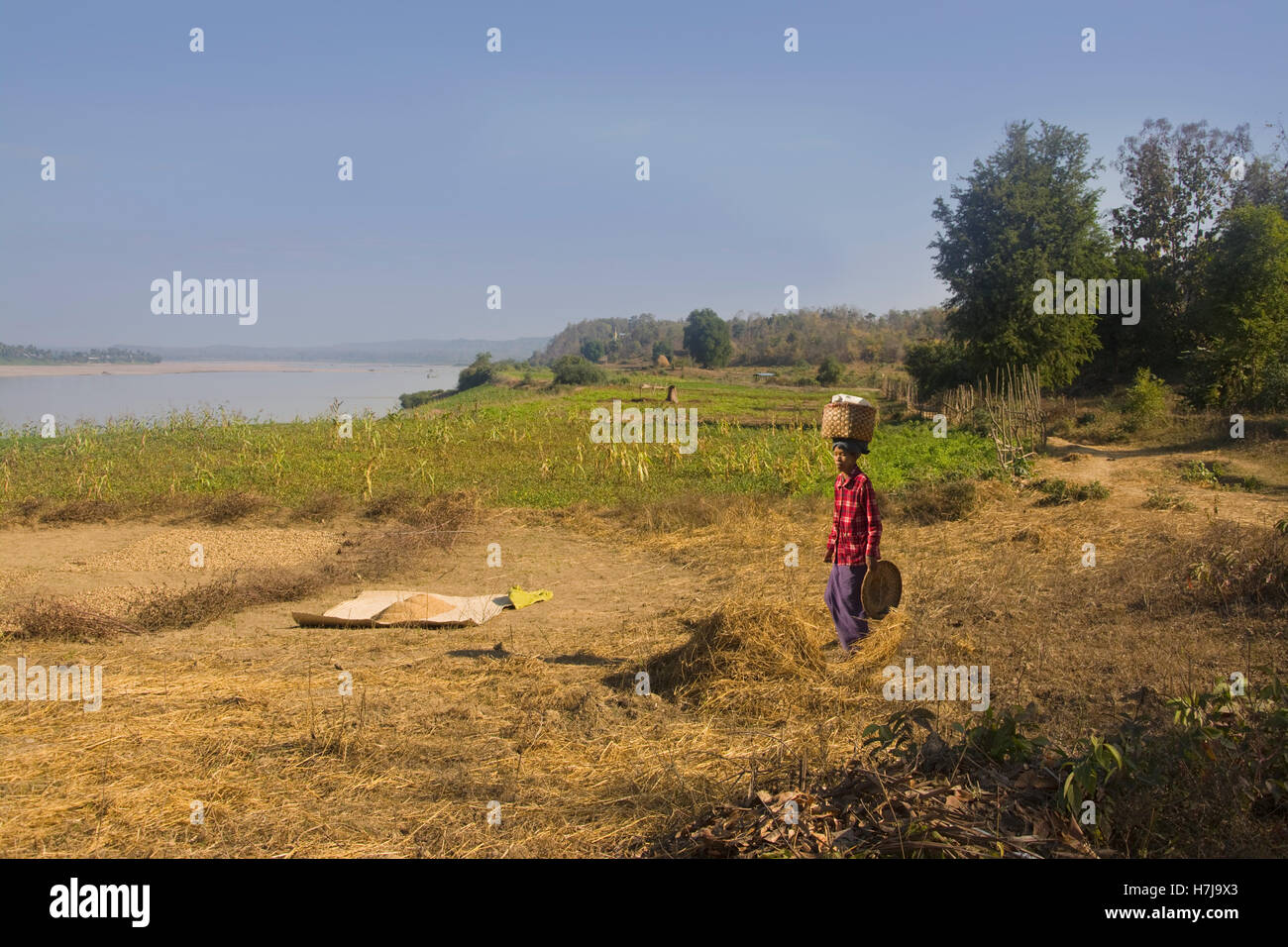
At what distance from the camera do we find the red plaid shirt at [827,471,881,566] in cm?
509

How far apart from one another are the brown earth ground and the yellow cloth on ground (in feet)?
0.93

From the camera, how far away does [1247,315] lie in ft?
58.1

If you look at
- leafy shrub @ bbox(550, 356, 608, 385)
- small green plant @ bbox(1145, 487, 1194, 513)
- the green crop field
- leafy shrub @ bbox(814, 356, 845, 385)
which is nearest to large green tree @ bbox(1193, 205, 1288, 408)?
the green crop field

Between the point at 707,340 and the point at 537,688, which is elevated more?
the point at 707,340

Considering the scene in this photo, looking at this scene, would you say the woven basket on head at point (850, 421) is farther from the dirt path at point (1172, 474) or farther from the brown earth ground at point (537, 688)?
the dirt path at point (1172, 474)

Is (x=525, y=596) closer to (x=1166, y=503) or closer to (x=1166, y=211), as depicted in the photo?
(x=1166, y=503)

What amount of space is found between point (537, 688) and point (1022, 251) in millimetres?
21964

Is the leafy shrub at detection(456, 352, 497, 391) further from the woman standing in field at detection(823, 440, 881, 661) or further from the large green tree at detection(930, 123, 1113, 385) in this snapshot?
the woman standing in field at detection(823, 440, 881, 661)

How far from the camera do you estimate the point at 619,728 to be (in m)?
4.46

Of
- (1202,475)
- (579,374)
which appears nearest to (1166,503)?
(1202,475)

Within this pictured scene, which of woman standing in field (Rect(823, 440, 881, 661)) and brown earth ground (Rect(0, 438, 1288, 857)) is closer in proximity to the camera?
brown earth ground (Rect(0, 438, 1288, 857))
